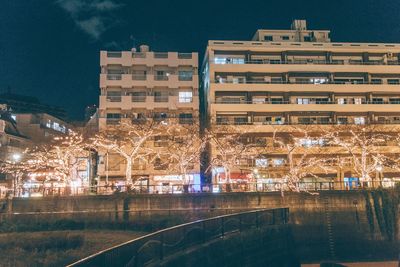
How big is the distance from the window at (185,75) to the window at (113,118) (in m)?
11.1

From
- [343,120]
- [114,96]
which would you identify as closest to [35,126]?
[114,96]

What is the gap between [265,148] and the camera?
158 ft

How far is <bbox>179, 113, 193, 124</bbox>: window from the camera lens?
166 feet

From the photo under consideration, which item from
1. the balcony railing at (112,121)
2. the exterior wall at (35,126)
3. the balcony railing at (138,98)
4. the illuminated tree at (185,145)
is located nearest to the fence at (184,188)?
the illuminated tree at (185,145)

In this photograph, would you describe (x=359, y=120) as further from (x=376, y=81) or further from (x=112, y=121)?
(x=112, y=121)

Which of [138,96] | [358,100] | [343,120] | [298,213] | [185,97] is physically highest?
[138,96]

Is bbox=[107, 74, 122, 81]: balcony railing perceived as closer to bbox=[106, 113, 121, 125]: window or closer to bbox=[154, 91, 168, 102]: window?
bbox=[106, 113, 121, 125]: window

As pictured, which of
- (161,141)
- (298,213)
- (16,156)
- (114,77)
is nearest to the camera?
(298,213)

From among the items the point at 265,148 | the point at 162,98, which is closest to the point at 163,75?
the point at 162,98

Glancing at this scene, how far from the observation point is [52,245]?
2623 centimetres

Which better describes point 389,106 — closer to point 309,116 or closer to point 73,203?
point 309,116

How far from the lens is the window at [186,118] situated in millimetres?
50737

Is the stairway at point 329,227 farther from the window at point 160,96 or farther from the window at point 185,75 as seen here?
the window at point 185,75

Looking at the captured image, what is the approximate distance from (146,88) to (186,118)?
A: 844cm
